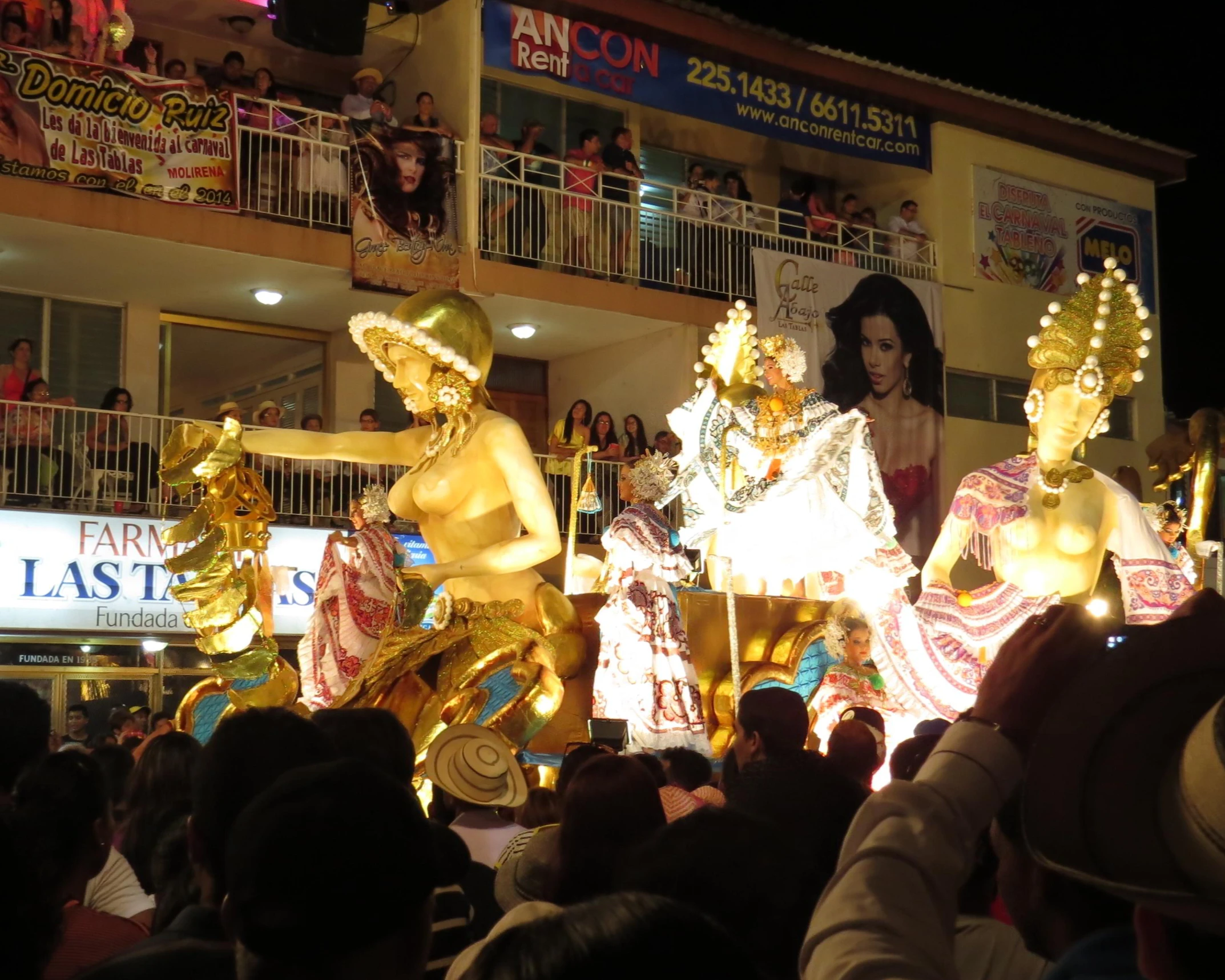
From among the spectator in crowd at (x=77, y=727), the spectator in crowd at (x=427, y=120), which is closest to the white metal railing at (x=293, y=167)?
the spectator in crowd at (x=427, y=120)

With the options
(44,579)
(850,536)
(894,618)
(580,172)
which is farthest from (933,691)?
(580,172)

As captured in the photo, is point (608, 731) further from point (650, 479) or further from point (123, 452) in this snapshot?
point (123, 452)

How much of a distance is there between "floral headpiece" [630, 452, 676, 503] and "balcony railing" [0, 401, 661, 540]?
513cm

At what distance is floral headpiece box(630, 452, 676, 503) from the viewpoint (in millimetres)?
9086

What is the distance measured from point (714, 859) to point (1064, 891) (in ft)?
2.00

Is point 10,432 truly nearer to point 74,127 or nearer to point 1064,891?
point 74,127

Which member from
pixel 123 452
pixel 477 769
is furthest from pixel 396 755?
pixel 123 452

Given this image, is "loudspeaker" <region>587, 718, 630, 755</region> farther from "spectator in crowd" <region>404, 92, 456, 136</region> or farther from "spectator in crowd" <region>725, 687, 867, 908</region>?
"spectator in crowd" <region>404, 92, 456, 136</region>

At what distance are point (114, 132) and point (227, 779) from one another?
1320 cm

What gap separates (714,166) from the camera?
69.8ft

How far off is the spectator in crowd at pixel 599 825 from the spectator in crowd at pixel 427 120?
46.8 feet

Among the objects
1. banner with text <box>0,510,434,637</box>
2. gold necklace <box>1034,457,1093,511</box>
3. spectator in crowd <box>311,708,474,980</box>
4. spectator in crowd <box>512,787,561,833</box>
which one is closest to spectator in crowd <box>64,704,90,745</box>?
banner with text <box>0,510,434,637</box>

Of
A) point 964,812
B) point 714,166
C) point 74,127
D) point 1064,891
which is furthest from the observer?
point 714,166

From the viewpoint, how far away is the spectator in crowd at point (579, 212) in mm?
18375
